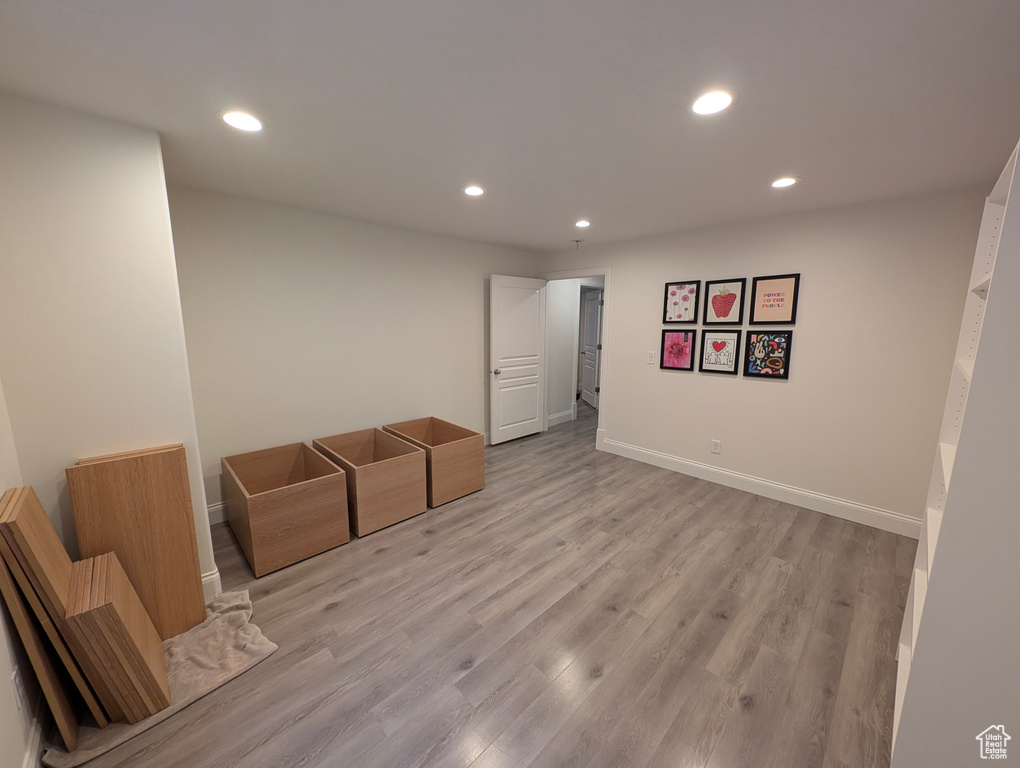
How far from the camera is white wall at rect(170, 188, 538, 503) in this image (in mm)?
2584

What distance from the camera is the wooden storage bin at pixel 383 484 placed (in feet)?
8.58

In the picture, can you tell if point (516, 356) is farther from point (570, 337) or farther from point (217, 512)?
point (217, 512)

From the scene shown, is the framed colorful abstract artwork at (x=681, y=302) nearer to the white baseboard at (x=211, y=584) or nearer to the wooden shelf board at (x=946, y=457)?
the wooden shelf board at (x=946, y=457)

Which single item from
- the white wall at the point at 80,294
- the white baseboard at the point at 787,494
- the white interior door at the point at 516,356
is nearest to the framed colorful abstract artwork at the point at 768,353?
the white baseboard at the point at 787,494

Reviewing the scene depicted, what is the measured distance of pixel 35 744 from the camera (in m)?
1.27

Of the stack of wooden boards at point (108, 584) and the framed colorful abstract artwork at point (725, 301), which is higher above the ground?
the framed colorful abstract artwork at point (725, 301)

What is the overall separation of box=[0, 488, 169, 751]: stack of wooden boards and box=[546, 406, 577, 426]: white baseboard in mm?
4336

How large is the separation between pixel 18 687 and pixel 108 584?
1.03ft

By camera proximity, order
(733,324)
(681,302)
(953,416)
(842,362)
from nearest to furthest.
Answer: (953,416), (842,362), (733,324), (681,302)

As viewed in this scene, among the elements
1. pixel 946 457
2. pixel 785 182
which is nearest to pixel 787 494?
pixel 946 457

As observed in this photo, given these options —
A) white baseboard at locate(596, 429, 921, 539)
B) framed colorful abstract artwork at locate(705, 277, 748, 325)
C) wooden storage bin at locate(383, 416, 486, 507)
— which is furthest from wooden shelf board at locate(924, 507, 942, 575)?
wooden storage bin at locate(383, 416, 486, 507)

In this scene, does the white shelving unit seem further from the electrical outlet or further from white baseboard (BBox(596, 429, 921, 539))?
the electrical outlet

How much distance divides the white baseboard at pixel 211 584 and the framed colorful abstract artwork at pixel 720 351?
386 centimetres

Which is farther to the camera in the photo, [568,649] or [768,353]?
[768,353]
